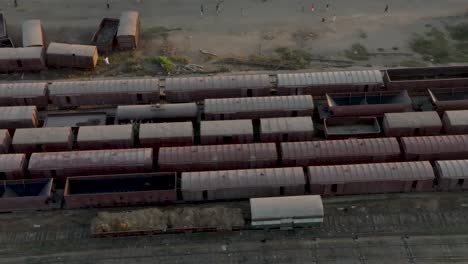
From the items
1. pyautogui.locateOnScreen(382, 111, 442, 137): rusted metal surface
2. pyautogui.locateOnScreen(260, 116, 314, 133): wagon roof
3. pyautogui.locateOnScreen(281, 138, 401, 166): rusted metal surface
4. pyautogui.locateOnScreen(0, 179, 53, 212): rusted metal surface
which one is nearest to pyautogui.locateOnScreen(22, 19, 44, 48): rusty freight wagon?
pyautogui.locateOnScreen(0, 179, 53, 212): rusted metal surface

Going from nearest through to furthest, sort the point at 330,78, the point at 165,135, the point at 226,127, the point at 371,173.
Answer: the point at 371,173 → the point at 165,135 → the point at 226,127 → the point at 330,78

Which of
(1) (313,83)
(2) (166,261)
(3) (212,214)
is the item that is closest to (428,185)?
(1) (313,83)

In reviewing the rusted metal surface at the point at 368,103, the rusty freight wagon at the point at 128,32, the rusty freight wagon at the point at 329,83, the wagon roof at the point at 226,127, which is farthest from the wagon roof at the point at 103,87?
the rusted metal surface at the point at 368,103

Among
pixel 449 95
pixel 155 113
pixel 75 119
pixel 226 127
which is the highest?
pixel 449 95

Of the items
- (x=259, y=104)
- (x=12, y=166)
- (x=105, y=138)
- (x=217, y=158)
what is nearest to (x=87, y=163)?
(x=105, y=138)

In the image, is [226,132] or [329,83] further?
[329,83]

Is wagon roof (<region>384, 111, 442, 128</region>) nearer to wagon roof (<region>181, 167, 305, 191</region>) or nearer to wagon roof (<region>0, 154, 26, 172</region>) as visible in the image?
wagon roof (<region>181, 167, 305, 191</region>)

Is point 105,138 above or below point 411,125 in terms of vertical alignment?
below

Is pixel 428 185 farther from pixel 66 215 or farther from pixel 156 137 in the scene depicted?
pixel 66 215

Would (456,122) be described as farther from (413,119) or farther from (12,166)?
(12,166)
